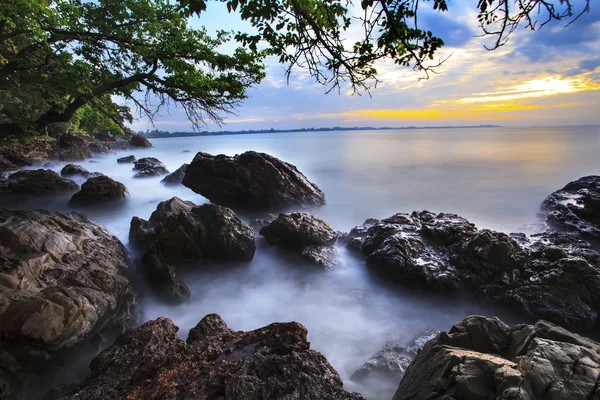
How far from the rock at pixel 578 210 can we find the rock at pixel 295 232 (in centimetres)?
842

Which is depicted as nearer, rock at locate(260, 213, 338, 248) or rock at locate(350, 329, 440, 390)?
rock at locate(350, 329, 440, 390)

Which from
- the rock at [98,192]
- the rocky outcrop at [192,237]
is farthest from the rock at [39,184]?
the rocky outcrop at [192,237]

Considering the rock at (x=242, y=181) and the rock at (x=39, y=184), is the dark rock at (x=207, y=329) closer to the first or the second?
the rock at (x=242, y=181)

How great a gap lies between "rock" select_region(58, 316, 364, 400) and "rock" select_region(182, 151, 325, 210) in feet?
30.6

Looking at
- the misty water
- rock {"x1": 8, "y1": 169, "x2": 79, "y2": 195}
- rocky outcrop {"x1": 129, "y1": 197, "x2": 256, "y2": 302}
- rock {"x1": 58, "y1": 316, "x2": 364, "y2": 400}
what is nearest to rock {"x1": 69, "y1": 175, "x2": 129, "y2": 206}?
the misty water

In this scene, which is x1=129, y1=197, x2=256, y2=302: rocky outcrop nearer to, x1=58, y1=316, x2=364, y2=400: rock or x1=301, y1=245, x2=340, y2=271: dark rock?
x1=301, y1=245, x2=340, y2=271: dark rock

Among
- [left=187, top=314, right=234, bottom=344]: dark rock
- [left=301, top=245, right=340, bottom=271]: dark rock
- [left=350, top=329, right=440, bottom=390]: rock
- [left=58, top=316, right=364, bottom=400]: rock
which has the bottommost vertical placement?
[left=301, top=245, right=340, bottom=271]: dark rock

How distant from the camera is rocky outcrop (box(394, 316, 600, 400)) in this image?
8.59ft

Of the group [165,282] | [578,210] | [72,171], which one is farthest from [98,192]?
[578,210]

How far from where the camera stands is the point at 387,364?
4938 millimetres

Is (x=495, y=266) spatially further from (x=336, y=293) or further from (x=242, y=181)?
(x=242, y=181)

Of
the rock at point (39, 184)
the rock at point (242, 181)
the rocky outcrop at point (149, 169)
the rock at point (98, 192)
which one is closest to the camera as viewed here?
the rock at point (242, 181)

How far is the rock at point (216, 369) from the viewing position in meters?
2.97

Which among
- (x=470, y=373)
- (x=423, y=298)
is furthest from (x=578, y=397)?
(x=423, y=298)
